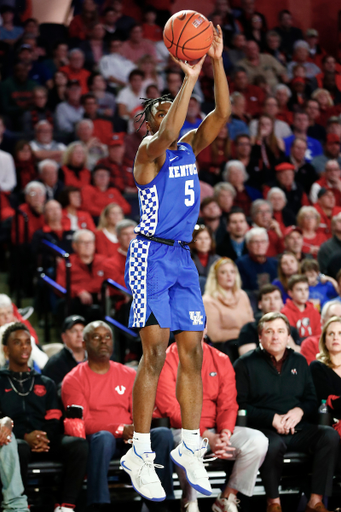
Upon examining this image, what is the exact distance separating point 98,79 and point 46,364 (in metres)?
5.09

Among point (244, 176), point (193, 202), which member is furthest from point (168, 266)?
point (244, 176)

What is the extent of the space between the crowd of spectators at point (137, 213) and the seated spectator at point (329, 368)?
2 centimetres

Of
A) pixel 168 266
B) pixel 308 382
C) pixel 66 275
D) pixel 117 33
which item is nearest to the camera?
pixel 168 266

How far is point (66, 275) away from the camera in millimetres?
6977

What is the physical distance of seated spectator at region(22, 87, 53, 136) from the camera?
30.1 ft

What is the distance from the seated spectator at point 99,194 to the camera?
8578mm

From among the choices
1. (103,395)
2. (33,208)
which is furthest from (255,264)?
(103,395)

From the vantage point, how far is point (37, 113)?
368 inches

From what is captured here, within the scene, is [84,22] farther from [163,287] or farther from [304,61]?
A: [163,287]

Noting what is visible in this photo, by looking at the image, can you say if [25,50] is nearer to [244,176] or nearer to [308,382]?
[244,176]

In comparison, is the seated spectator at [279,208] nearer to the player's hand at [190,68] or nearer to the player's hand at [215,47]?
the player's hand at [215,47]

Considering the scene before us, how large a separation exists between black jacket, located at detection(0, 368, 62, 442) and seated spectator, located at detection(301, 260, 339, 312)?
3.12 meters

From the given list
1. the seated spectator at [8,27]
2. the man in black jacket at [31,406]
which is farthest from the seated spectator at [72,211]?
the seated spectator at [8,27]

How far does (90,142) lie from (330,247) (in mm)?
3129
